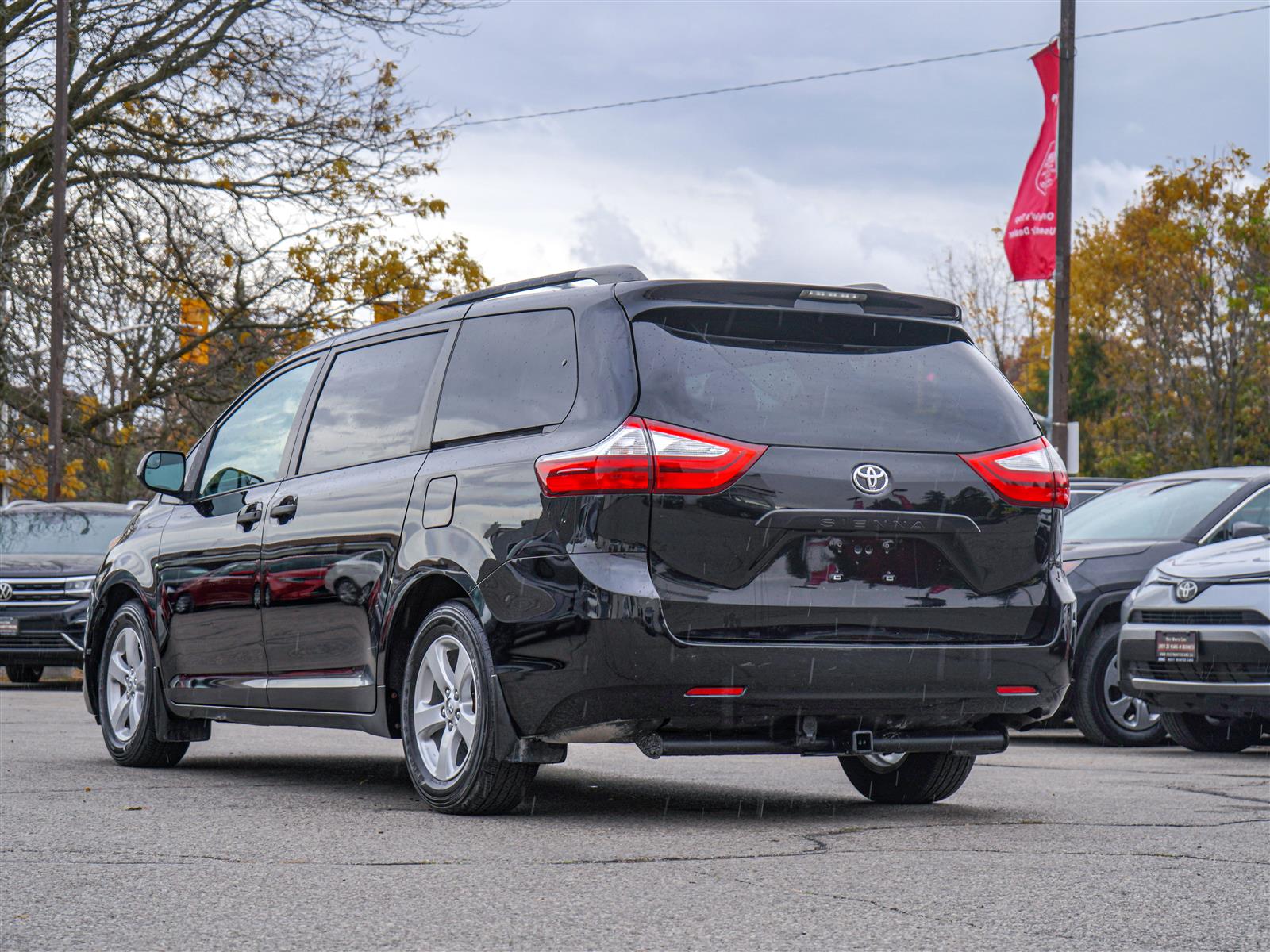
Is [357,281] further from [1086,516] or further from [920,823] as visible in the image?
[920,823]

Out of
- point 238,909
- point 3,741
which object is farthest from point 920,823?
point 3,741

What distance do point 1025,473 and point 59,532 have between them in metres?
13.2

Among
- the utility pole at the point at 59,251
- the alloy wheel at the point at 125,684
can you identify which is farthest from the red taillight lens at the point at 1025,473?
the utility pole at the point at 59,251

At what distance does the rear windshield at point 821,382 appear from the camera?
5789 mm

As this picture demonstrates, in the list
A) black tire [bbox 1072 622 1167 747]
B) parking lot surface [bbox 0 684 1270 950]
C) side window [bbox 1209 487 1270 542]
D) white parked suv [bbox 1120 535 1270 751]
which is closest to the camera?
parking lot surface [bbox 0 684 1270 950]

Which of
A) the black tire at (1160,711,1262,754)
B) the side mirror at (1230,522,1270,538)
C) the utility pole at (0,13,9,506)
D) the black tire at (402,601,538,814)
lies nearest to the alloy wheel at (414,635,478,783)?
the black tire at (402,601,538,814)

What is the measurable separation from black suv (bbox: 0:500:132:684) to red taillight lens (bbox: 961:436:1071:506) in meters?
11.3

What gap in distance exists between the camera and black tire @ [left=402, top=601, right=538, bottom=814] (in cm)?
594

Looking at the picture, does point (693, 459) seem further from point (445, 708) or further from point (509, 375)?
point (445, 708)

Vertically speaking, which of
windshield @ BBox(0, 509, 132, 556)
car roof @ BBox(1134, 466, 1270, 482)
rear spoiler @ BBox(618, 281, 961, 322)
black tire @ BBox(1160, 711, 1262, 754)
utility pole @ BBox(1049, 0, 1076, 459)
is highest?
utility pole @ BBox(1049, 0, 1076, 459)

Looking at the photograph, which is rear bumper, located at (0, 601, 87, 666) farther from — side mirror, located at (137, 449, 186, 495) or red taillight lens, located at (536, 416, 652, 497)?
red taillight lens, located at (536, 416, 652, 497)

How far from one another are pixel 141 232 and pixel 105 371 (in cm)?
199

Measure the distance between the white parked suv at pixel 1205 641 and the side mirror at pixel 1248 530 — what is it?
0.56ft

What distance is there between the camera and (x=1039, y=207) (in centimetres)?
1980
